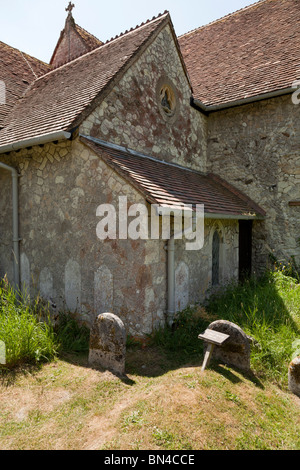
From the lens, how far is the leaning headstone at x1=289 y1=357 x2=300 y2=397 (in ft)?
11.7

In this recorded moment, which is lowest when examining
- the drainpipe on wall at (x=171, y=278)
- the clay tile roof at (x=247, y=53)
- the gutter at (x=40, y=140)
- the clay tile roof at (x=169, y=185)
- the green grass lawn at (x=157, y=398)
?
the green grass lawn at (x=157, y=398)

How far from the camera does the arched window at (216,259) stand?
22.8 ft

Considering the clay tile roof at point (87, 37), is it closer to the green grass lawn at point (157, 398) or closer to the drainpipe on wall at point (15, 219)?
the drainpipe on wall at point (15, 219)

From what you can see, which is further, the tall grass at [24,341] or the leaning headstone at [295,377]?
the tall grass at [24,341]

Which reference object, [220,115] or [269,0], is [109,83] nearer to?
[220,115]

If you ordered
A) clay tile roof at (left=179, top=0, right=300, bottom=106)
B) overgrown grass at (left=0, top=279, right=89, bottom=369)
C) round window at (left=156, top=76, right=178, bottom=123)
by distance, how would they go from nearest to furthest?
1. overgrown grass at (left=0, top=279, right=89, bottom=369)
2. round window at (left=156, top=76, right=178, bottom=123)
3. clay tile roof at (left=179, top=0, right=300, bottom=106)

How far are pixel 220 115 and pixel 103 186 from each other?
18.6 ft

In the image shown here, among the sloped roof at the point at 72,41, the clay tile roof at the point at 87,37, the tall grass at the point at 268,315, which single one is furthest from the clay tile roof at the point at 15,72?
the tall grass at the point at 268,315

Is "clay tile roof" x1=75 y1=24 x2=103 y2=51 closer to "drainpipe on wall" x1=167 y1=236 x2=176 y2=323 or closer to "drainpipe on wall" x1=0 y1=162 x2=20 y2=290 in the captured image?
"drainpipe on wall" x1=0 y1=162 x2=20 y2=290

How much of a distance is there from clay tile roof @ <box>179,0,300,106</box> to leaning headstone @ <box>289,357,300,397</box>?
6705 mm

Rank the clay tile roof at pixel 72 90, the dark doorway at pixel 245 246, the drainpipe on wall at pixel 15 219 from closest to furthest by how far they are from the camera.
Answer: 1. the clay tile roof at pixel 72 90
2. the drainpipe on wall at pixel 15 219
3. the dark doorway at pixel 245 246

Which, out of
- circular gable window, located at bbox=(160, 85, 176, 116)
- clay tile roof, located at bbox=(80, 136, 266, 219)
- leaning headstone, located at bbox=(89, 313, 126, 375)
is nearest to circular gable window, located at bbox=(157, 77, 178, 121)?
circular gable window, located at bbox=(160, 85, 176, 116)

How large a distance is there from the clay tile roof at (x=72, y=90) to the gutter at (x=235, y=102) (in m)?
2.16
